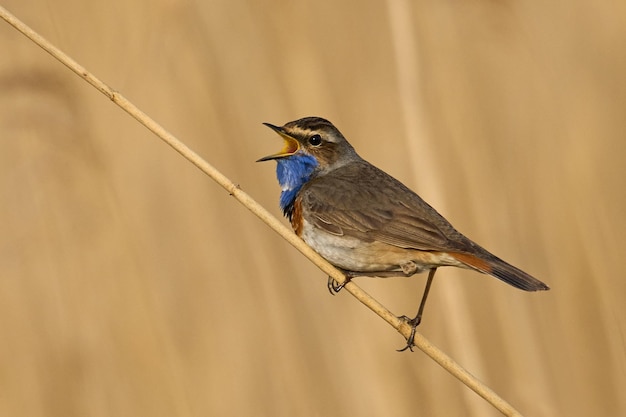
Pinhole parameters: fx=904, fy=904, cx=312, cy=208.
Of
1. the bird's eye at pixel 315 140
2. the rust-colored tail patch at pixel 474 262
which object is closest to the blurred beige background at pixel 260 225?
the bird's eye at pixel 315 140

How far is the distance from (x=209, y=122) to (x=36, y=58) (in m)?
0.73

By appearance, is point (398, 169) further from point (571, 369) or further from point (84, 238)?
point (84, 238)

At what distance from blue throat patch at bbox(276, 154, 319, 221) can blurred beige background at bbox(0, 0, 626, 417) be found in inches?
10.0

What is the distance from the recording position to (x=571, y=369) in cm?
393

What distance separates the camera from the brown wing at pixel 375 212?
3.19m

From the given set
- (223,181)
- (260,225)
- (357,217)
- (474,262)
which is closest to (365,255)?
(357,217)

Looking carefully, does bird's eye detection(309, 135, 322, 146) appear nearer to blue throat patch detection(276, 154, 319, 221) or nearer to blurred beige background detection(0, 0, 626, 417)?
blue throat patch detection(276, 154, 319, 221)

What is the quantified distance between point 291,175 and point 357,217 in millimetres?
372

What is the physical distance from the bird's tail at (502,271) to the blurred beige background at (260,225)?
1.65 ft

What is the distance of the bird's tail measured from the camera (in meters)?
2.77

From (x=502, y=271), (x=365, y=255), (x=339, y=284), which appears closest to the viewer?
(x=502, y=271)

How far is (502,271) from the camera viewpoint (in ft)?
9.38

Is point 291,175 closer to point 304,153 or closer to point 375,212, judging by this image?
point 304,153

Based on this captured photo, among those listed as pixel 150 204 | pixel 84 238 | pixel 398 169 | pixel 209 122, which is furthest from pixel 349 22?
pixel 84 238
